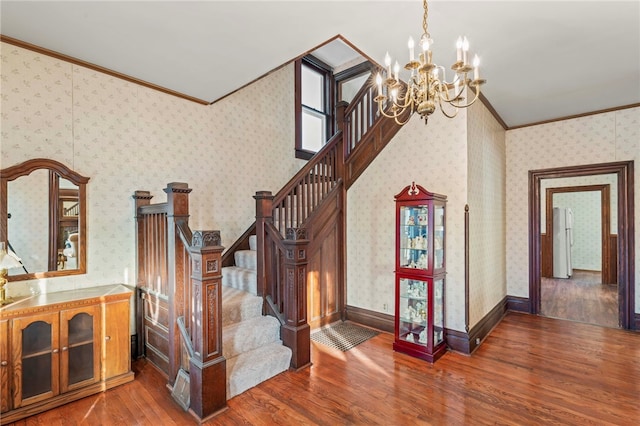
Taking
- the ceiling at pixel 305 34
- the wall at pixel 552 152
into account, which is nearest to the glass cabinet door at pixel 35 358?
the ceiling at pixel 305 34

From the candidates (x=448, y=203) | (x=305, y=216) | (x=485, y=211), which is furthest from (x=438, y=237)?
(x=305, y=216)

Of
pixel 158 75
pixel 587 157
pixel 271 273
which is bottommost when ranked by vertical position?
pixel 271 273

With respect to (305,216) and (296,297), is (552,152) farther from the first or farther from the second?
(296,297)

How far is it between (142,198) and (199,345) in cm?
180

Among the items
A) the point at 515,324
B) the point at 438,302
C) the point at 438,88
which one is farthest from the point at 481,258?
the point at 438,88

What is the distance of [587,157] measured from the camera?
4.61m

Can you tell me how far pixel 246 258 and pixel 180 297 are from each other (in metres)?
1.42

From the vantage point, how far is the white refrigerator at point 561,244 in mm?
8062

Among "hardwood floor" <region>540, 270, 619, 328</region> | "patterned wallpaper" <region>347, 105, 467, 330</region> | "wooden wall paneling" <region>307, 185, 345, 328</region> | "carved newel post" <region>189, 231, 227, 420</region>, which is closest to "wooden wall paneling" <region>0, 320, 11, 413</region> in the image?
"carved newel post" <region>189, 231, 227, 420</region>

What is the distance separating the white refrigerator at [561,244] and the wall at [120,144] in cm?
806

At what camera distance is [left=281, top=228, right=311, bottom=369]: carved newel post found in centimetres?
311

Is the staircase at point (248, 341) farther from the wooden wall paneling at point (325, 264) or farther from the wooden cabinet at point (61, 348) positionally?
the wooden cabinet at point (61, 348)

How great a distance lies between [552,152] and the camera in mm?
4906

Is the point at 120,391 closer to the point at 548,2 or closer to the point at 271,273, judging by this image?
the point at 271,273
